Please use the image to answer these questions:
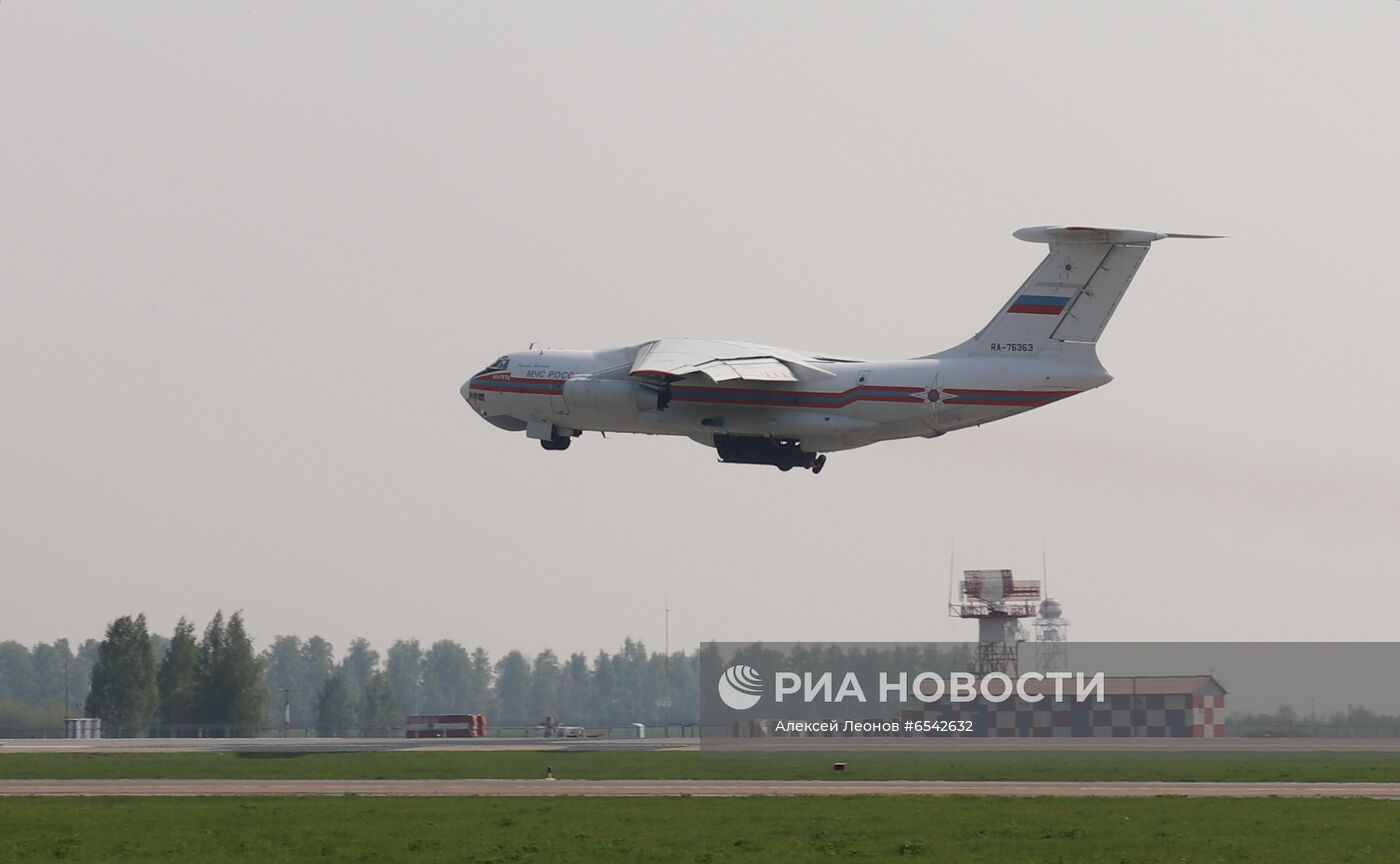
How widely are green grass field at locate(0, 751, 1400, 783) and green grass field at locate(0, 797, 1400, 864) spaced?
314 inches

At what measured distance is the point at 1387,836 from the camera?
28969mm

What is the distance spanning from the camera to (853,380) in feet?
152

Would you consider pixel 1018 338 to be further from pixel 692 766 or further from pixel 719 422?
pixel 692 766

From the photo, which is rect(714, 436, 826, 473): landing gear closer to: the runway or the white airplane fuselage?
the white airplane fuselage

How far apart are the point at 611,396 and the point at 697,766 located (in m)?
9.12

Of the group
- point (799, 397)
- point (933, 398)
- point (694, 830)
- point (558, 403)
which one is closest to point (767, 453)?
point (799, 397)

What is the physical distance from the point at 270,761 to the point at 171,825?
1926cm

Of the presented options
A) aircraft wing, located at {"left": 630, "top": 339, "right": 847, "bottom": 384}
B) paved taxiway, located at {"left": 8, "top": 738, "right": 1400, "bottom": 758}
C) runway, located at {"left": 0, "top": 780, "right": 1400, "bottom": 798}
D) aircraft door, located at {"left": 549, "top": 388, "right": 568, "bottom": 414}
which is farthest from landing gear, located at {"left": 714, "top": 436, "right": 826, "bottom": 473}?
runway, located at {"left": 0, "top": 780, "right": 1400, "bottom": 798}

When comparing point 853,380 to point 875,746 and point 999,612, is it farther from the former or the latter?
point 999,612

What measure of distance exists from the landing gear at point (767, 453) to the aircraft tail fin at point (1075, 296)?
5510 millimetres

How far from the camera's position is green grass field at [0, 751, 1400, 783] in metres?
43.3

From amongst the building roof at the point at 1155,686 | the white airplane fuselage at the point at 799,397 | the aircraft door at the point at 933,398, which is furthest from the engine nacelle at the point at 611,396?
the building roof at the point at 1155,686

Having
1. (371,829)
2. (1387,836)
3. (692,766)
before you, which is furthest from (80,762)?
(1387,836)

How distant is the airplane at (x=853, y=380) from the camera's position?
148 feet
